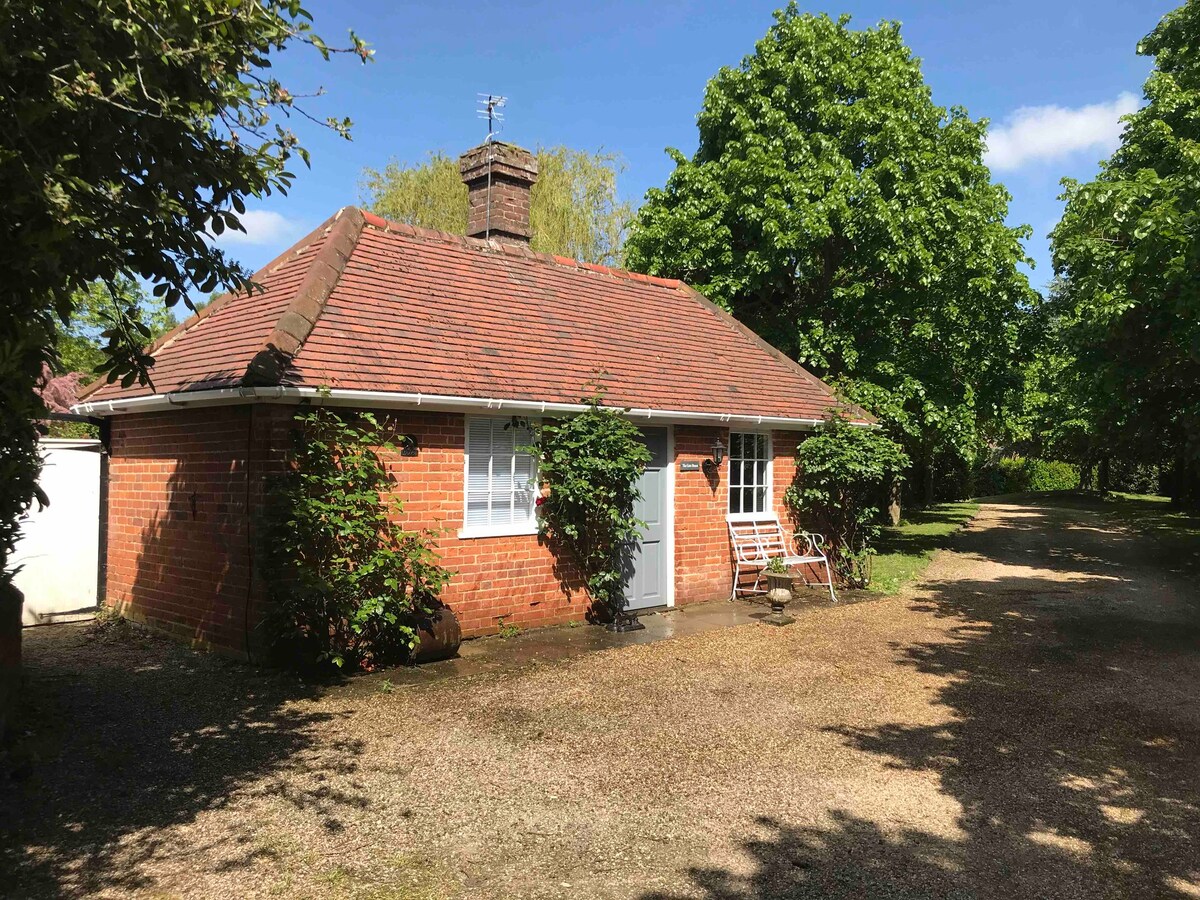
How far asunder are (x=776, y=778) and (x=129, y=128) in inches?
218

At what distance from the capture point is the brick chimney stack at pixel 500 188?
13133 mm

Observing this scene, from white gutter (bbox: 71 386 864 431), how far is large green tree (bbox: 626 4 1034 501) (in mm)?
6728

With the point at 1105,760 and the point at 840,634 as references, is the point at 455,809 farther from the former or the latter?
the point at 840,634

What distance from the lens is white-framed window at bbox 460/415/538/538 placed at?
379 inches

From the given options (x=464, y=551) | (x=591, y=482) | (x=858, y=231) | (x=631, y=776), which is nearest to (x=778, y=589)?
(x=591, y=482)

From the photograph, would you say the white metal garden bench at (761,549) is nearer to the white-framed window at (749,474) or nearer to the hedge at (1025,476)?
the white-framed window at (749,474)

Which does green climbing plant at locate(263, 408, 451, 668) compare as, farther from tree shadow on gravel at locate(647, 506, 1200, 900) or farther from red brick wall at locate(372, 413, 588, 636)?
tree shadow on gravel at locate(647, 506, 1200, 900)

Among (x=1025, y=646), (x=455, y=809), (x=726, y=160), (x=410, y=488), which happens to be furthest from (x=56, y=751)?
(x=726, y=160)

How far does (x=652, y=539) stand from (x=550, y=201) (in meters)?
17.7

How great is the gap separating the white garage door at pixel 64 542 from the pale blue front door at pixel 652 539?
21.9 feet

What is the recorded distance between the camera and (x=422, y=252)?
11.6 m

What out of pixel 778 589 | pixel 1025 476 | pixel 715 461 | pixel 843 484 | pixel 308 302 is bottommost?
pixel 778 589

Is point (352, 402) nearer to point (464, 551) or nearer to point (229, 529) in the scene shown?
point (229, 529)

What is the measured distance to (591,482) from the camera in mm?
10156
